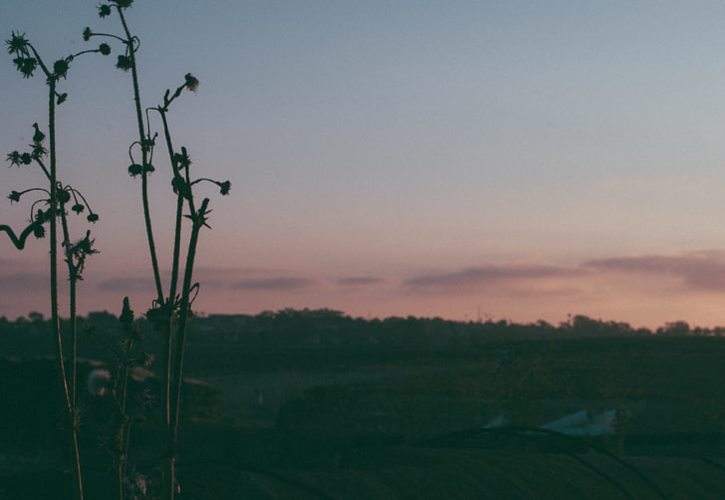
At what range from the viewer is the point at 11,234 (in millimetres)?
3766

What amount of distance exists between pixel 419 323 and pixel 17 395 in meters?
117

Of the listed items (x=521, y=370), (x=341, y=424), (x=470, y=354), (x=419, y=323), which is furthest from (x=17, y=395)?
(x=419, y=323)

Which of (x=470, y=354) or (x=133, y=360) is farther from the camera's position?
(x=470, y=354)

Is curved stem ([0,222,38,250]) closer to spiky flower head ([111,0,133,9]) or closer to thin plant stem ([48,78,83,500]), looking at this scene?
thin plant stem ([48,78,83,500])

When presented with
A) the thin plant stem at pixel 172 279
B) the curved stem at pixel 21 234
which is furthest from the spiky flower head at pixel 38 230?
the thin plant stem at pixel 172 279

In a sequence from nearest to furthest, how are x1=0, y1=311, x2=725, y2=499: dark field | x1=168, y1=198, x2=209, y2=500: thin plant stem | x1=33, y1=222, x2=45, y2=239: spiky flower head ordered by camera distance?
x1=168, y1=198, x2=209, y2=500: thin plant stem, x1=33, y1=222, x2=45, y2=239: spiky flower head, x1=0, y1=311, x2=725, y2=499: dark field

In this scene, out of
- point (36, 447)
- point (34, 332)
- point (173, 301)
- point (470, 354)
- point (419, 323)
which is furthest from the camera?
point (419, 323)

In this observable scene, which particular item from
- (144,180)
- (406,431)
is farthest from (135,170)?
(406,431)

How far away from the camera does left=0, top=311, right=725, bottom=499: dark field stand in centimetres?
557

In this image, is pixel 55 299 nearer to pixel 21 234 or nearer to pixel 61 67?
pixel 21 234

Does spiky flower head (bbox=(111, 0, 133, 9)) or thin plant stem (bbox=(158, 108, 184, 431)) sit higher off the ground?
spiky flower head (bbox=(111, 0, 133, 9))

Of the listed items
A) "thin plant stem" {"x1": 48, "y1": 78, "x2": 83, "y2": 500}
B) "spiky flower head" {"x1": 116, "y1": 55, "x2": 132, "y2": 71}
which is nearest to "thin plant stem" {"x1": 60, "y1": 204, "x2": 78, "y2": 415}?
"thin plant stem" {"x1": 48, "y1": 78, "x2": 83, "y2": 500}

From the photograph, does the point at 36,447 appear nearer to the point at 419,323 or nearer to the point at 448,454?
the point at 448,454

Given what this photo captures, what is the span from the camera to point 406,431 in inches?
962
